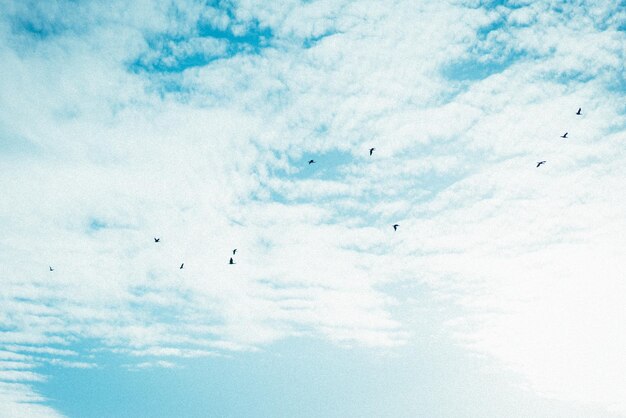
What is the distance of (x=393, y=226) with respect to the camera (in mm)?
56719

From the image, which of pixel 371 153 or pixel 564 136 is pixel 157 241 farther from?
pixel 564 136

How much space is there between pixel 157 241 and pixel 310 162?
22.7m

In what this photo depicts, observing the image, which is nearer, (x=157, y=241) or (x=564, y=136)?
(x=564, y=136)

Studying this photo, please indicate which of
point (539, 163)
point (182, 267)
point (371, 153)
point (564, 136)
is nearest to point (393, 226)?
point (371, 153)

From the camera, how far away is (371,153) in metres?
51.3

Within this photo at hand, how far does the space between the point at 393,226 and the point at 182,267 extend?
84.8 feet

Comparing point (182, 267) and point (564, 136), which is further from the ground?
point (564, 136)

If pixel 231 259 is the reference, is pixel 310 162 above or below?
above

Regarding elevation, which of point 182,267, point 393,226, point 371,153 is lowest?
point 182,267

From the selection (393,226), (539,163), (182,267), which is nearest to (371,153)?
(393,226)

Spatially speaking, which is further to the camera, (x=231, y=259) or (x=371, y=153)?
(x=231, y=259)

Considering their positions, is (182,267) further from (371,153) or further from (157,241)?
(371,153)

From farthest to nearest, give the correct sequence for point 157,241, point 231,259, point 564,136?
1. point 157,241
2. point 231,259
3. point 564,136

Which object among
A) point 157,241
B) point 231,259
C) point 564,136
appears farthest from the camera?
point 157,241
